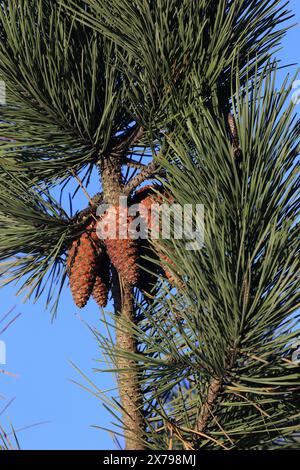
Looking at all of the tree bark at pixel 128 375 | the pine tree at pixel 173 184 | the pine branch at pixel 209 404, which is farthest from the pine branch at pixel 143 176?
the pine branch at pixel 209 404

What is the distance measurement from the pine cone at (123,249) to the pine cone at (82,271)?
0.11 metres

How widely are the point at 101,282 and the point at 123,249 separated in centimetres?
26

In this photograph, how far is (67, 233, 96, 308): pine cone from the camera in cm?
309

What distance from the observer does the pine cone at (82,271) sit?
309 cm

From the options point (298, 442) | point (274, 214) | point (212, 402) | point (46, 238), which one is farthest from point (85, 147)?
point (298, 442)

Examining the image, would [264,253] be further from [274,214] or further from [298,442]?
[298,442]

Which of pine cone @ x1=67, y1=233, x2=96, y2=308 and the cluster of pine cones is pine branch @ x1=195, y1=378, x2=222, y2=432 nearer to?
the cluster of pine cones

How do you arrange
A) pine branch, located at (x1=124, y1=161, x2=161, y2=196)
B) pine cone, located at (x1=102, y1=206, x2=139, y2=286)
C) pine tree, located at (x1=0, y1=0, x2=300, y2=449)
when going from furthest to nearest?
pine branch, located at (x1=124, y1=161, x2=161, y2=196) < pine cone, located at (x1=102, y1=206, x2=139, y2=286) < pine tree, located at (x1=0, y1=0, x2=300, y2=449)

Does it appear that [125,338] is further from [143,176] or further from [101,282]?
[143,176]

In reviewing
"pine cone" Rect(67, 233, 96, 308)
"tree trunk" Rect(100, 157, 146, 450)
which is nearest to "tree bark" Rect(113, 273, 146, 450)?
"tree trunk" Rect(100, 157, 146, 450)

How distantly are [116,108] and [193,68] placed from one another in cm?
34

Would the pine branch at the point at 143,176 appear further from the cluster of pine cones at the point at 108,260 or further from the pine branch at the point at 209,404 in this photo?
the pine branch at the point at 209,404

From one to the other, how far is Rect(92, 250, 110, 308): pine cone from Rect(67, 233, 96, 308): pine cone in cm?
4

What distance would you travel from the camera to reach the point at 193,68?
2938 mm
